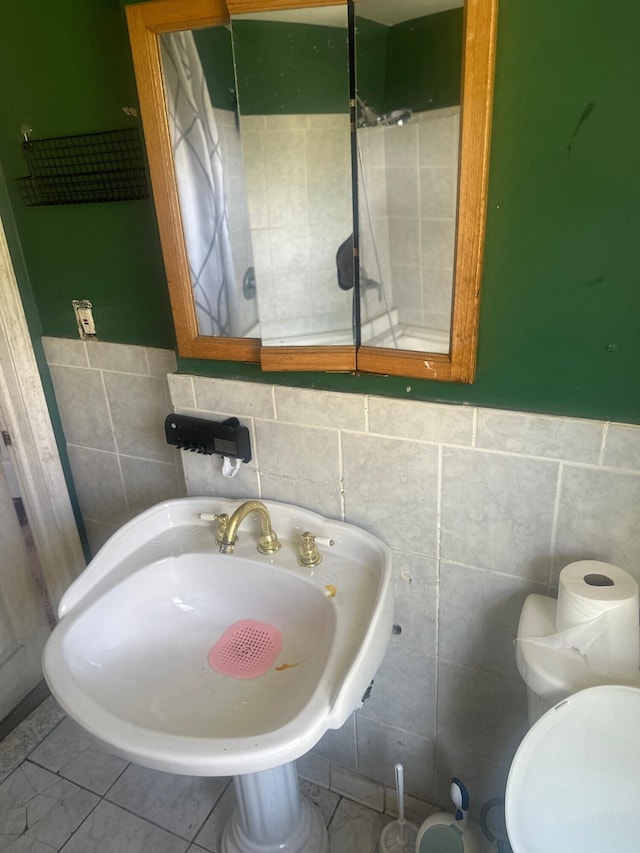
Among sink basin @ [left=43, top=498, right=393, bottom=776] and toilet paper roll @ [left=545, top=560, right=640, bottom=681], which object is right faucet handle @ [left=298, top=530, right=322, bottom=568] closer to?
sink basin @ [left=43, top=498, right=393, bottom=776]

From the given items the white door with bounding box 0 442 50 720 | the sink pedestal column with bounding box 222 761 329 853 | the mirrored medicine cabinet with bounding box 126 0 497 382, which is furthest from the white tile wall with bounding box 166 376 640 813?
the white door with bounding box 0 442 50 720

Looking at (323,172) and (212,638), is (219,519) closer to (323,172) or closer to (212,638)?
(212,638)

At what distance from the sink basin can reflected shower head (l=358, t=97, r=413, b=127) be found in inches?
29.0

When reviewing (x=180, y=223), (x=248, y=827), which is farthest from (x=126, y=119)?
(x=248, y=827)

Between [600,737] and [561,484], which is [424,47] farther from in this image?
[600,737]

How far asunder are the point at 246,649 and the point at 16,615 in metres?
1.01

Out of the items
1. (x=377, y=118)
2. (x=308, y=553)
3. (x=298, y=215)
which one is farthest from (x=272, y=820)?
(x=377, y=118)

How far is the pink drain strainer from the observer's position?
3.49 ft

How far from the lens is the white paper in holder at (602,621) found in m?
0.88

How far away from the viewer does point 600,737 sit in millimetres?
842

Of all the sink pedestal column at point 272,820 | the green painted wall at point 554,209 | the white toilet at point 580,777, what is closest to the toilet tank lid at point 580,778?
the white toilet at point 580,777

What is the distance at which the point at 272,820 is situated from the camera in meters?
1.24

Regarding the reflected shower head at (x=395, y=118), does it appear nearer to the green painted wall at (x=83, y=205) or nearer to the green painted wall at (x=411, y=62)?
the green painted wall at (x=411, y=62)

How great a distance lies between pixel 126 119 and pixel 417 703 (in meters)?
1.43
